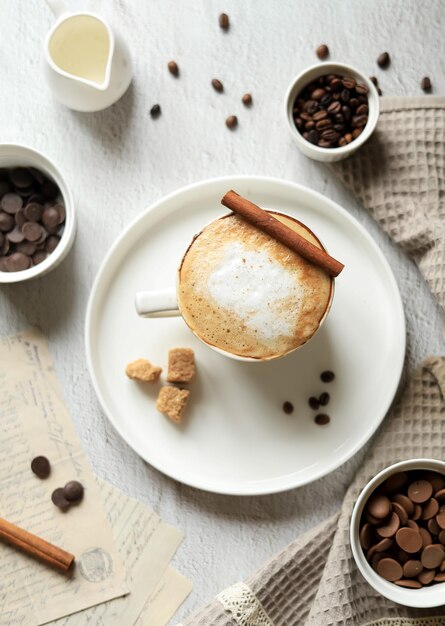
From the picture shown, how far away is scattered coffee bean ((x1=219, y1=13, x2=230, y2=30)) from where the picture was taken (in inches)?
52.9

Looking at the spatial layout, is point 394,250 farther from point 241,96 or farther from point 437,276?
point 241,96

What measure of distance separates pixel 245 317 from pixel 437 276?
15.8 inches

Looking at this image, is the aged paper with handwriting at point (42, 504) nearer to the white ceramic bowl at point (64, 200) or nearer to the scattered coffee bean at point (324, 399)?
the white ceramic bowl at point (64, 200)

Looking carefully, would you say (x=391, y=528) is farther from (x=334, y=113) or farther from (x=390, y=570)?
(x=334, y=113)

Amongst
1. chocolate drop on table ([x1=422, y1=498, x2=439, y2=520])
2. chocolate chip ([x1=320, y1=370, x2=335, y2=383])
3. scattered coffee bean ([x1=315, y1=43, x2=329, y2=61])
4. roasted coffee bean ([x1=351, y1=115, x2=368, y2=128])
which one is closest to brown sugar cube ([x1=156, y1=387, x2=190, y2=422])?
chocolate chip ([x1=320, y1=370, x2=335, y2=383])

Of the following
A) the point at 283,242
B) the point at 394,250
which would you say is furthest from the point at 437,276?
the point at 283,242

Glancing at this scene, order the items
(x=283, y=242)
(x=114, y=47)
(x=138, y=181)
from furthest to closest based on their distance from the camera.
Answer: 1. (x=138, y=181)
2. (x=114, y=47)
3. (x=283, y=242)

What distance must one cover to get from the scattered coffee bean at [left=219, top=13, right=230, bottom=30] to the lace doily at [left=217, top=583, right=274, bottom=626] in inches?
41.8

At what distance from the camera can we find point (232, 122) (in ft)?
4.37

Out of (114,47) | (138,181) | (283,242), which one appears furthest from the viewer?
(138,181)

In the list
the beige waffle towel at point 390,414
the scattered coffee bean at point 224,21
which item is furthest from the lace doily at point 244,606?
the scattered coffee bean at point 224,21

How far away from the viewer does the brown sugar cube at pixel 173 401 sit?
1.26 m

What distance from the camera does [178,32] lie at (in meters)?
1.37

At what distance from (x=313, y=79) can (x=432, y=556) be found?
2.85ft
